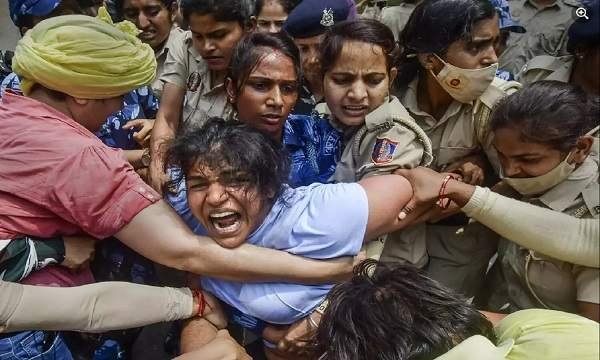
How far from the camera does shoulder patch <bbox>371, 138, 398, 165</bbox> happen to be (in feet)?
5.71

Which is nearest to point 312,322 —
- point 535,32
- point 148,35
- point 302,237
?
point 302,237

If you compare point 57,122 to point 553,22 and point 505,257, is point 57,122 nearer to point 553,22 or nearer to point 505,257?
point 505,257

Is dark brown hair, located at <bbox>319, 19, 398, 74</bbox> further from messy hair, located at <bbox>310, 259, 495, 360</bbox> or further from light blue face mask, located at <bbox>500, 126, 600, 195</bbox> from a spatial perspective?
messy hair, located at <bbox>310, 259, 495, 360</bbox>

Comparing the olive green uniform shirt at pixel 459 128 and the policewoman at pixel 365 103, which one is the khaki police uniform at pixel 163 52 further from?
the olive green uniform shirt at pixel 459 128

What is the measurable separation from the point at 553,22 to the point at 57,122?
7.52ft

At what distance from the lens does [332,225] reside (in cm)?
156

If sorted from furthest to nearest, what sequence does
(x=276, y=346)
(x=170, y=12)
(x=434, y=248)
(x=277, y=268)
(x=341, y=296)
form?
(x=170, y=12), (x=434, y=248), (x=276, y=346), (x=277, y=268), (x=341, y=296)

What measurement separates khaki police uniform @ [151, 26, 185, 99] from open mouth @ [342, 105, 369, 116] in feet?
3.80

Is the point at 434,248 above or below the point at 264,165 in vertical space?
below

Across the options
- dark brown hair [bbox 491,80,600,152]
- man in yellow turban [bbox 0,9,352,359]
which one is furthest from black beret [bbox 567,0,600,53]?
man in yellow turban [bbox 0,9,352,359]

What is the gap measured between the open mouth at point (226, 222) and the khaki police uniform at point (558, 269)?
2.39 feet

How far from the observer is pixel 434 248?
1890 mm

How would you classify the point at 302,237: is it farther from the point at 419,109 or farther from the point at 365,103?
the point at 419,109

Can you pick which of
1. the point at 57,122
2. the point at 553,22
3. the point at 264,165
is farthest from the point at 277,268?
the point at 553,22
